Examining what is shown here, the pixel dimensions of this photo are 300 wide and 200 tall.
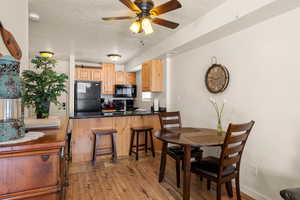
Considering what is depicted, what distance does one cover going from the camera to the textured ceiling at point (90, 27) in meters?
2.35

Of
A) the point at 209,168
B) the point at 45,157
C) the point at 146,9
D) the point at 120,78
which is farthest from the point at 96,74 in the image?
the point at 45,157

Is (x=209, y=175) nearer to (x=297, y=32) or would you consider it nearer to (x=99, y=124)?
(x=297, y=32)

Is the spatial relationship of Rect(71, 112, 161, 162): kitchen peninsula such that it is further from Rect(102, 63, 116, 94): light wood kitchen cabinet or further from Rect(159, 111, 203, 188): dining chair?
Rect(102, 63, 116, 94): light wood kitchen cabinet

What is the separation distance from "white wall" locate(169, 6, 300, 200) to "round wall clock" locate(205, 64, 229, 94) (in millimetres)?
81

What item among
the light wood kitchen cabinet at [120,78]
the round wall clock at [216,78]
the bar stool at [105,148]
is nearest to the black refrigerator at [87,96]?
the light wood kitchen cabinet at [120,78]

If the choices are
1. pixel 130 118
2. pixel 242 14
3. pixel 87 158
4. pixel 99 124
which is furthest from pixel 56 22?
pixel 242 14

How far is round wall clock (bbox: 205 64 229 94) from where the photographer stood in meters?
2.58

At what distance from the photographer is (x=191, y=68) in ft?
11.0

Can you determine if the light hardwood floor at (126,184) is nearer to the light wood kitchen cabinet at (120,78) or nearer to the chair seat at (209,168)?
the chair seat at (209,168)

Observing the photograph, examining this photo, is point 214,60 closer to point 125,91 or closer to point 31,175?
point 31,175

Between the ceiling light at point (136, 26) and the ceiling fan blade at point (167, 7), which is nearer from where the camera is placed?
the ceiling fan blade at point (167, 7)

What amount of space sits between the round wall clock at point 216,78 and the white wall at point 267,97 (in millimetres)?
81

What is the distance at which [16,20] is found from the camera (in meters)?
1.71

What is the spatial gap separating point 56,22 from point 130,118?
2.27m
